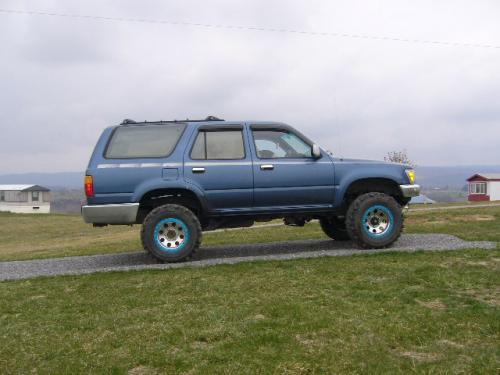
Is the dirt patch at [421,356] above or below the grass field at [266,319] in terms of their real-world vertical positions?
below

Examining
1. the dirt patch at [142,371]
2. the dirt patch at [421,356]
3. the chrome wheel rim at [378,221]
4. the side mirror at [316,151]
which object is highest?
the side mirror at [316,151]

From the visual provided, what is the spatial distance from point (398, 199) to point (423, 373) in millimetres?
5658

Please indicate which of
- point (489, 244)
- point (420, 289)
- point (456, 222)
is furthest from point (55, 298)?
point (456, 222)

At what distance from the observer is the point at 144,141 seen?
8016 mm

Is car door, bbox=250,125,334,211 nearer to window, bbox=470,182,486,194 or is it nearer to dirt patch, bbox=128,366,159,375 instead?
dirt patch, bbox=128,366,159,375

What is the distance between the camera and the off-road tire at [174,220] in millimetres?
7754

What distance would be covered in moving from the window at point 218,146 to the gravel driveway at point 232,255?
1674 mm

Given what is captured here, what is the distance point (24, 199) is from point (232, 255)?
7149 centimetres

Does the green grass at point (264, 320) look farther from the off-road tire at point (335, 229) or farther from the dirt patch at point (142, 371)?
the off-road tire at point (335, 229)

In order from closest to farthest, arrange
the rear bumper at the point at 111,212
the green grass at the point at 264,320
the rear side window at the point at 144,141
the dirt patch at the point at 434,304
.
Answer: the green grass at the point at 264,320 → the dirt patch at the point at 434,304 → the rear bumper at the point at 111,212 → the rear side window at the point at 144,141

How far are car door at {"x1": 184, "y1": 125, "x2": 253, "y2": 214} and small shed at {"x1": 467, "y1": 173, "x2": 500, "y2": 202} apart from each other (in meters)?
56.9

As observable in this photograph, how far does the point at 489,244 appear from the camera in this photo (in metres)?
8.26

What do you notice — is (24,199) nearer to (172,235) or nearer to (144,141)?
(144,141)

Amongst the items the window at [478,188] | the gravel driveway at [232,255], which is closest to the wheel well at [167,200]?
the gravel driveway at [232,255]
